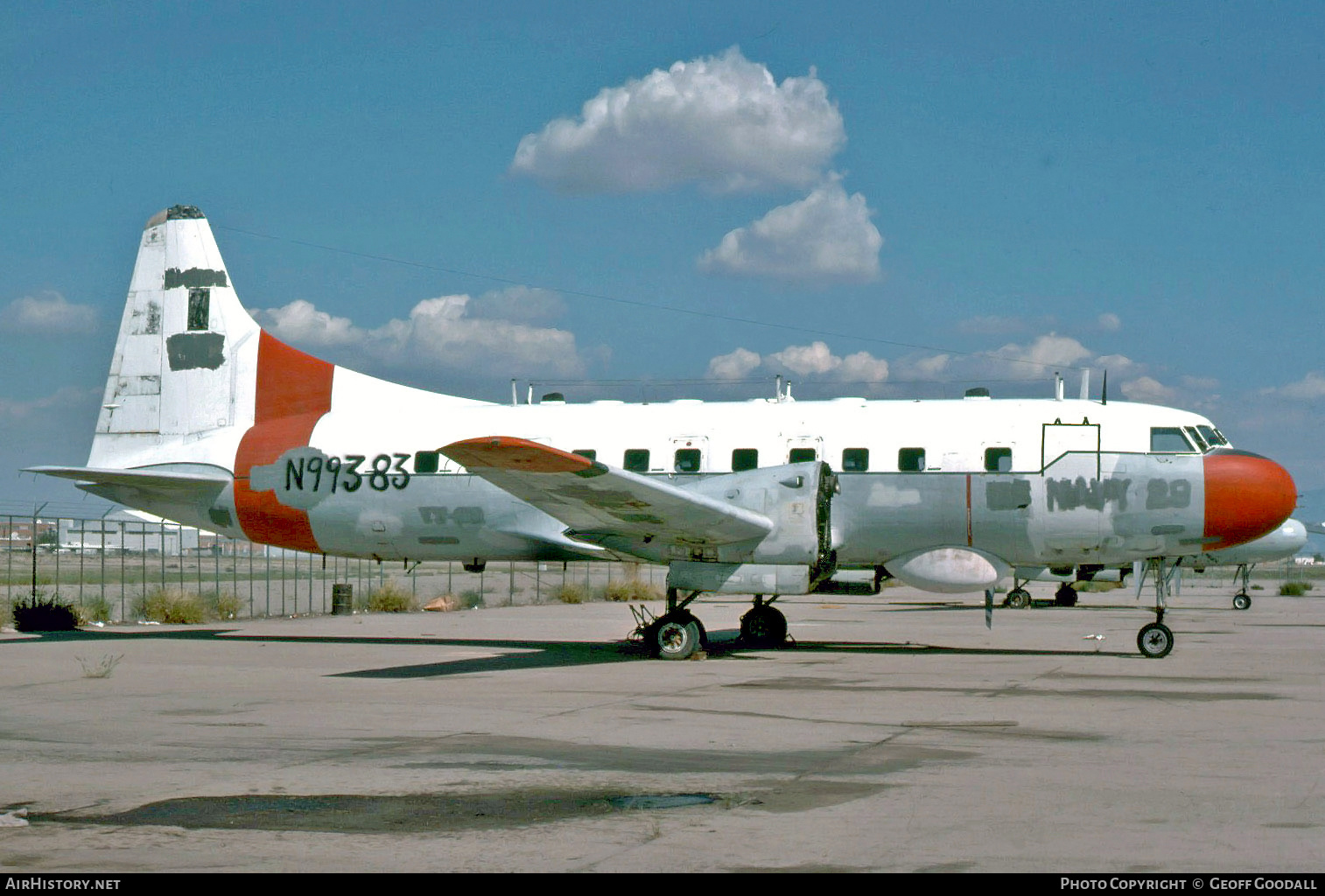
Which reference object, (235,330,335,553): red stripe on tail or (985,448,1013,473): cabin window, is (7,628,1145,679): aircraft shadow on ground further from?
(985,448,1013,473): cabin window

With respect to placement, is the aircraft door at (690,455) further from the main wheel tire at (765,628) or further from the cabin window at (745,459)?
the main wheel tire at (765,628)

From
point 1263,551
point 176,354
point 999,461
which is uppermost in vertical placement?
point 176,354

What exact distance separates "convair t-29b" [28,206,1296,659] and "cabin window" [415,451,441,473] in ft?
0.09

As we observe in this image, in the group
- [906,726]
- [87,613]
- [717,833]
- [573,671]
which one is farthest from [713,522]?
[87,613]

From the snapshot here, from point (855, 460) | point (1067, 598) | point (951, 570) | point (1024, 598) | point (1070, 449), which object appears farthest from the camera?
point (1067, 598)

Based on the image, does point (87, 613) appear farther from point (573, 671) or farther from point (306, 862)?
point (306, 862)

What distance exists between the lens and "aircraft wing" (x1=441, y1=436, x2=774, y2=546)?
14.9 m

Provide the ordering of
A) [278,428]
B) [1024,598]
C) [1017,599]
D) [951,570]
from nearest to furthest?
[951,570] < [278,428] < [1017,599] < [1024,598]

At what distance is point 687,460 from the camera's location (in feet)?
63.3

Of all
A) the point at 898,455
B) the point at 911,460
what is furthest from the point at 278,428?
the point at 911,460

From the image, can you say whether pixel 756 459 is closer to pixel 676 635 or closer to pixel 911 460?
pixel 911 460

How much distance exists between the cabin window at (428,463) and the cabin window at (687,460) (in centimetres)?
391

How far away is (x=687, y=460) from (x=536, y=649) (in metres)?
4.06

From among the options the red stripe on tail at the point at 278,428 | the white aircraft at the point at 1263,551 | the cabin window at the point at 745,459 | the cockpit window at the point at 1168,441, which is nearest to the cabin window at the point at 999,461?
the cockpit window at the point at 1168,441
